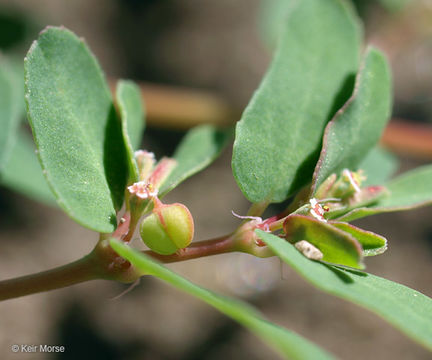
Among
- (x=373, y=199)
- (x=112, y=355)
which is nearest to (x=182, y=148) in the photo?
(x=373, y=199)

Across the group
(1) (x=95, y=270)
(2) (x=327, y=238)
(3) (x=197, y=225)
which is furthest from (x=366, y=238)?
(3) (x=197, y=225)

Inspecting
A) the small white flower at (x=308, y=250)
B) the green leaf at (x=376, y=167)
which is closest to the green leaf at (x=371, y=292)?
the small white flower at (x=308, y=250)

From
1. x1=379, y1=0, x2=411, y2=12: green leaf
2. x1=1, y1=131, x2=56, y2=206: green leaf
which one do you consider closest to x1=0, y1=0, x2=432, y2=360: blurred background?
x1=379, y1=0, x2=411, y2=12: green leaf

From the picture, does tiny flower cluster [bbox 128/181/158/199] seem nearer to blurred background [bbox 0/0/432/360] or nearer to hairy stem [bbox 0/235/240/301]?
hairy stem [bbox 0/235/240/301]

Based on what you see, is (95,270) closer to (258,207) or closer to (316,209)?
(258,207)

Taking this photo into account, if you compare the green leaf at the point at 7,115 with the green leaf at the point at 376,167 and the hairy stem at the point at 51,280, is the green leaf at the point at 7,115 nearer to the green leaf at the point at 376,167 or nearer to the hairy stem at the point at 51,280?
the hairy stem at the point at 51,280

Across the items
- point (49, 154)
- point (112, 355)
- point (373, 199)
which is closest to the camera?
point (49, 154)

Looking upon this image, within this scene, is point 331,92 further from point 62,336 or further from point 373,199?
point 62,336
